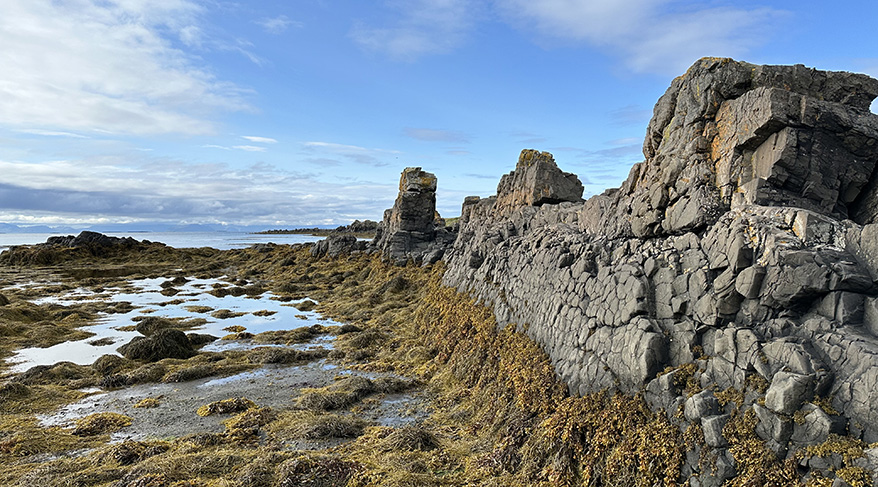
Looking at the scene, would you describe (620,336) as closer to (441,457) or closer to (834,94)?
(441,457)

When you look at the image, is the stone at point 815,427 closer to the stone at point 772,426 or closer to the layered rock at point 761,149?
the stone at point 772,426

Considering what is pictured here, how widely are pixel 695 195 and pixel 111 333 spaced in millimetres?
29469

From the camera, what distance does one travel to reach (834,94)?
32.0ft

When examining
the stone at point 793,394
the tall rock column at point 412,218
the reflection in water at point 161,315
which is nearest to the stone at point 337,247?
the tall rock column at point 412,218

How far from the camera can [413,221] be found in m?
43.7

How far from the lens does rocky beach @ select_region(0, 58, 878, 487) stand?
6.10 meters

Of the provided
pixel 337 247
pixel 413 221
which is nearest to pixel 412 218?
pixel 413 221

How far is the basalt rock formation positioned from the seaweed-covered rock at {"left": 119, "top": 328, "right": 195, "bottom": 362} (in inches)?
635

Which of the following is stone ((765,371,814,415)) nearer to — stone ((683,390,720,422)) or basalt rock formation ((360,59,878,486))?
basalt rock formation ((360,59,878,486))

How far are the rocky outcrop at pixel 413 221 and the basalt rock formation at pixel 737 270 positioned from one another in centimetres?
2774

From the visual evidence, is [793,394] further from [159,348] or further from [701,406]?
[159,348]

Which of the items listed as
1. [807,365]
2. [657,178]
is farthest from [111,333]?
[807,365]

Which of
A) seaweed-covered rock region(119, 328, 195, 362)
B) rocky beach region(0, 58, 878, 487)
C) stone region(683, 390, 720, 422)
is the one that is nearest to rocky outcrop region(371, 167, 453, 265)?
rocky beach region(0, 58, 878, 487)

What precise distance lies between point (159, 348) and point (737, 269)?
2265cm
